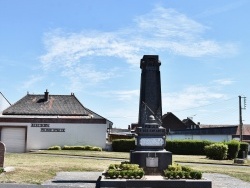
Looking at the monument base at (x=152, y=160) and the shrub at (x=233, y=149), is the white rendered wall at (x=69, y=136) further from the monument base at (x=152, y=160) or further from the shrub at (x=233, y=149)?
the monument base at (x=152, y=160)

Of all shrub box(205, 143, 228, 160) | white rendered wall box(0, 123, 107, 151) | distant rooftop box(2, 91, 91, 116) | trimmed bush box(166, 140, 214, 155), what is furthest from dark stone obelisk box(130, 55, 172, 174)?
distant rooftop box(2, 91, 91, 116)

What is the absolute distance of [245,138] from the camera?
61.7 meters

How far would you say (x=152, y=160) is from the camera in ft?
43.6

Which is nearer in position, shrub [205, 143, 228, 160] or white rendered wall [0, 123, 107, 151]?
shrub [205, 143, 228, 160]

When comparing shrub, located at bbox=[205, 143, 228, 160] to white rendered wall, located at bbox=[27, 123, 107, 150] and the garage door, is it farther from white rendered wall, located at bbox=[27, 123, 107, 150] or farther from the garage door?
the garage door

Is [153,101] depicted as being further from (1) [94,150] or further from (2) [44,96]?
(2) [44,96]

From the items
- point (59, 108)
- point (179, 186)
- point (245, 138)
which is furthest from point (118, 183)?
point (245, 138)

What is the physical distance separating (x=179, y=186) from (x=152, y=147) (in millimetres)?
2877

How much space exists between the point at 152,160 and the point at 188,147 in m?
23.9

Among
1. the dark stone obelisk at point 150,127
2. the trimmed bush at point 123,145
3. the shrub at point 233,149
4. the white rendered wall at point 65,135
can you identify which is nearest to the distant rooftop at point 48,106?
the white rendered wall at point 65,135

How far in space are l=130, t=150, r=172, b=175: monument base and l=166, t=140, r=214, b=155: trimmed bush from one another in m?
23.5

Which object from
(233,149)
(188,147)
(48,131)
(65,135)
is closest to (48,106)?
(48,131)

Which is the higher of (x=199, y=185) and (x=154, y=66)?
(x=154, y=66)

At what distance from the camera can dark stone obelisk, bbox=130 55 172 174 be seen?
13.3 m
